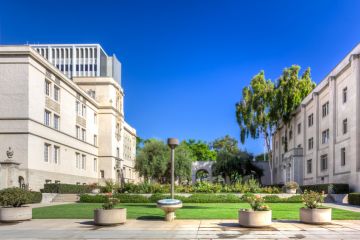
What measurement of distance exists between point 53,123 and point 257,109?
2427 centimetres

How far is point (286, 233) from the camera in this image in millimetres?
12266

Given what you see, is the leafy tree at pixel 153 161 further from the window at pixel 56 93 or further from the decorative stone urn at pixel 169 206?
the decorative stone urn at pixel 169 206

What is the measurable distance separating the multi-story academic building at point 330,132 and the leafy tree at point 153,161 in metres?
16.1

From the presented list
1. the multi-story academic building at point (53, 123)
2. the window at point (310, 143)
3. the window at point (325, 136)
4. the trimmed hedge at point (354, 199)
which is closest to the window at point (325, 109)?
the window at point (325, 136)

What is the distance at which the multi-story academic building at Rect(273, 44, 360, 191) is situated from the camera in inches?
1211

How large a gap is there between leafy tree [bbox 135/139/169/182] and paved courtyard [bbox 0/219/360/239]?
1462 inches

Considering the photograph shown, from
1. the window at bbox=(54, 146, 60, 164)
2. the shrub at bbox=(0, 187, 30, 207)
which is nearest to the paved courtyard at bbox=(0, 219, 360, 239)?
the shrub at bbox=(0, 187, 30, 207)

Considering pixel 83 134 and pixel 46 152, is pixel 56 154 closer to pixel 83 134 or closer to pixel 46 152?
pixel 46 152

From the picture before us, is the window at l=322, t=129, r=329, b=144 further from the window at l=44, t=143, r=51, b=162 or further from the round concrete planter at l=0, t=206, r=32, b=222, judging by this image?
the round concrete planter at l=0, t=206, r=32, b=222

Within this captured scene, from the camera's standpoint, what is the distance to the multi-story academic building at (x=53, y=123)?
3241 cm

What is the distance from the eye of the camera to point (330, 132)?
3675cm

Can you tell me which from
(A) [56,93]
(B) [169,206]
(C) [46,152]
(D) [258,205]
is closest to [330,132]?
(D) [258,205]

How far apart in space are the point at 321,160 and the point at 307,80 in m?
15.2

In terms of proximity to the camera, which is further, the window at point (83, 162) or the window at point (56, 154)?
the window at point (83, 162)
